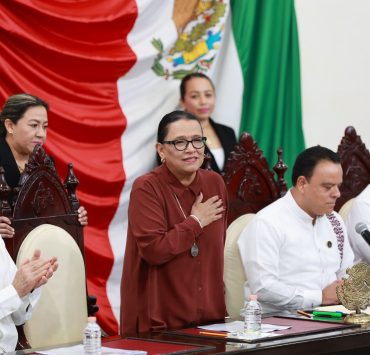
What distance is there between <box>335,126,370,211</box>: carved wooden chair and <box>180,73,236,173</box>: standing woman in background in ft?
2.21

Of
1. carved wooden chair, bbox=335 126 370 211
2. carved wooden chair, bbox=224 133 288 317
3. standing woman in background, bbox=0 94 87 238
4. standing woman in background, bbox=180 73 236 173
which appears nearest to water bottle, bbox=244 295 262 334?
carved wooden chair, bbox=224 133 288 317

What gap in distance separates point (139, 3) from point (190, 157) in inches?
87.1

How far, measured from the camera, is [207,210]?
11.3ft

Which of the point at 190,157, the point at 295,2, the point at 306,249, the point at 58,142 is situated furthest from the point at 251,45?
the point at 190,157

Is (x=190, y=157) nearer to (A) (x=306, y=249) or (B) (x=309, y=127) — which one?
(A) (x=306, y=249)

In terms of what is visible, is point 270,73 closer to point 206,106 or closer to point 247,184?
point 206,106

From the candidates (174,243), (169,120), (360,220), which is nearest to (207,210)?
(174,243)

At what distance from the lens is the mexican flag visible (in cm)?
504

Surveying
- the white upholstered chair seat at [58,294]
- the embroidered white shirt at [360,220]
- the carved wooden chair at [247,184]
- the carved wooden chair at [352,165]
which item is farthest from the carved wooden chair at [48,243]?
the carved wooden chair at [352,165]

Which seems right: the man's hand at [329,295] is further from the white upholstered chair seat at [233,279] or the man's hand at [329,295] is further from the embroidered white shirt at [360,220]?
the embroidered white shirt at [360,220]

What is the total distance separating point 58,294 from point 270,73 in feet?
9.88

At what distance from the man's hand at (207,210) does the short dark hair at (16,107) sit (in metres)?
1.17

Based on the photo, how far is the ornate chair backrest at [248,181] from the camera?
438 centimetres

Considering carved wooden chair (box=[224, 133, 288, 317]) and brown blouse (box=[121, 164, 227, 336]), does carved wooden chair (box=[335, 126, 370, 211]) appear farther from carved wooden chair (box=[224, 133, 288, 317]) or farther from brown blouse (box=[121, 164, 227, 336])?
brown blouse (box=[121, 164, 227, 336])
